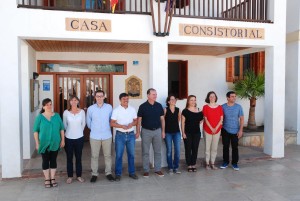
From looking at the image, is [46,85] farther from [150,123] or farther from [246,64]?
[246,64]

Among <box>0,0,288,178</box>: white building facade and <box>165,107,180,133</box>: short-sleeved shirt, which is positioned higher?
<box>0,0,288,178</box>: white building facade

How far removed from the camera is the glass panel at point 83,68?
8.33m

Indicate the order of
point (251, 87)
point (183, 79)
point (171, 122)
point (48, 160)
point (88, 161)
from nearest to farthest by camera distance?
point (48, 160), point (171, 122), point (88, 161), point (251, 87), point (183, 79)

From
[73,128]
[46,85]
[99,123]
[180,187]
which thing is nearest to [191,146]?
[180,187]

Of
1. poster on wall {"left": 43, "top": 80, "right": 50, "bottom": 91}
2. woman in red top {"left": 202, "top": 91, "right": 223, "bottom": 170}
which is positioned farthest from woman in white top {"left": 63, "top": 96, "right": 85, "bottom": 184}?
poster on wall {"left": 43, "top": 80, "right": 50, "bottom": 91}

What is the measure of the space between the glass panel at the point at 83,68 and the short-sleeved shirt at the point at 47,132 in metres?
Result: 3.67

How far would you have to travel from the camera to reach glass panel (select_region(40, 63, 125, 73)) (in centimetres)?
833

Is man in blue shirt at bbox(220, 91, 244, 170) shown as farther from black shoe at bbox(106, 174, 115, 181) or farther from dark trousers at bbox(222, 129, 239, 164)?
black shoe at bbox(106, 174, 115, 181)

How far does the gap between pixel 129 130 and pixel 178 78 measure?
4.57m

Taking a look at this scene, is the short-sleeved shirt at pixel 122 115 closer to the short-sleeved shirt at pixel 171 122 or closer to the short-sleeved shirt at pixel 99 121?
the short-sleeved shirt at pixel 99 121

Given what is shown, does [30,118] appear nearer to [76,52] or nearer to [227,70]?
[76,52]

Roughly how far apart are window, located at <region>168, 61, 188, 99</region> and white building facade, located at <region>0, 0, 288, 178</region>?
18cm

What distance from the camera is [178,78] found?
9.62 meters

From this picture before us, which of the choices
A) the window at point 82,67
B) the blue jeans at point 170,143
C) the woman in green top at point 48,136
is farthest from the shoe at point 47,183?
the window at point 82,67
